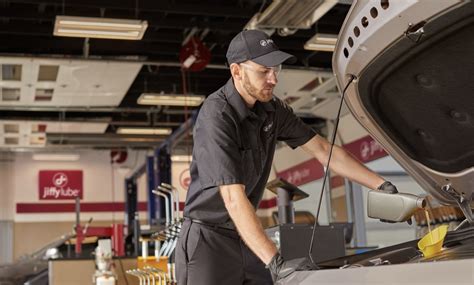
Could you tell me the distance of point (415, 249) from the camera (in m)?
2.05

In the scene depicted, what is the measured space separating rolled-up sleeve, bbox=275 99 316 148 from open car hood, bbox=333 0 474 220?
2.38ft

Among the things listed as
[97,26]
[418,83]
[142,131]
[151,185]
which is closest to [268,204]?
[142,131]

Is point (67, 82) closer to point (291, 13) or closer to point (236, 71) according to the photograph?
point (291, 13)

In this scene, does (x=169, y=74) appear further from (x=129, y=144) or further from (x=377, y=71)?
(x=377, y=71)

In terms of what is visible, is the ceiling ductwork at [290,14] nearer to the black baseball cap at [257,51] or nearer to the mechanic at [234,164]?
the mechanic at [234,164]

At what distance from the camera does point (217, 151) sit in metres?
2.35

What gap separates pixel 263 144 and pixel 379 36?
39.9 inches

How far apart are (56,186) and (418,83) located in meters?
16.0

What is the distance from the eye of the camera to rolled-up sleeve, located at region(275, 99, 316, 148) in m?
2.77

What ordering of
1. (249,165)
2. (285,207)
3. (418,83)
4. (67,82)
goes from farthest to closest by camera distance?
(67,82)
(285,207)
(249,165)
(418,83)

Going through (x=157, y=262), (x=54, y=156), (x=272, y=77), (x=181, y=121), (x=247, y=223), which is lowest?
(x=157, y=262)

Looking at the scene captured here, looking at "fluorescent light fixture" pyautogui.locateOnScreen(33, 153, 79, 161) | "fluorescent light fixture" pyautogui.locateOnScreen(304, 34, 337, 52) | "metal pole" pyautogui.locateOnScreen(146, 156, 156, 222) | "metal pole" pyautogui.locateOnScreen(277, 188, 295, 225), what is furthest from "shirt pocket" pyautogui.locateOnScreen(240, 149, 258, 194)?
"fluorescent light fixture" pyautogui.locateOnScreen(33, 153, 79, 161)

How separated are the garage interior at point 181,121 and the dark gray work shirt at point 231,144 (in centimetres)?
26

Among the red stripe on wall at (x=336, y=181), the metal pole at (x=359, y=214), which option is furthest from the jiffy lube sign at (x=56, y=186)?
the metal pole at (x=359, y=214)
